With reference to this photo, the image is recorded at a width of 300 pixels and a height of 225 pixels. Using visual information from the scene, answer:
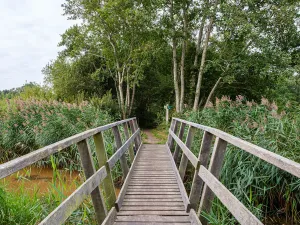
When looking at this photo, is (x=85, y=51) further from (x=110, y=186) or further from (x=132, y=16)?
(x=110, y=186)

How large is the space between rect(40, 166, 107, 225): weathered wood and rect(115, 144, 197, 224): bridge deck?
973 millimetres

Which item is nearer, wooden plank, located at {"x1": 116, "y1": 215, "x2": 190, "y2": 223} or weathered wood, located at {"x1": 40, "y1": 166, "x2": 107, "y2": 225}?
weathered wood, located at {"x1": 40, "y1": 166, "x2": 107, "y2": 225}

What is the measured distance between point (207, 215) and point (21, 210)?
2256 mm

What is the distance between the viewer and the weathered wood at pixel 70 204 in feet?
3.99

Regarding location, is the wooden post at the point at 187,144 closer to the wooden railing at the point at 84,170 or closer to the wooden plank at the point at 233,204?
the wooden railing at the point at 84,170

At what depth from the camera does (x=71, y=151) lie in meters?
5.79

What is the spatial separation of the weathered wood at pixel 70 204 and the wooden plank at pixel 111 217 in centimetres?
54

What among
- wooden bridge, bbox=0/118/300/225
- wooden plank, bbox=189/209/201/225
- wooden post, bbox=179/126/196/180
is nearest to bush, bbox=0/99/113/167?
wooden bridge, bbox=0/118/300/225

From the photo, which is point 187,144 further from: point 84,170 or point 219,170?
point 84,170

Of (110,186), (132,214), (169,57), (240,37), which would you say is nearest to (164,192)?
(132,214)

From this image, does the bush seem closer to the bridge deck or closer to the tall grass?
the bridge deck

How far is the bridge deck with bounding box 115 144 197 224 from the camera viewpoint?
2.63m

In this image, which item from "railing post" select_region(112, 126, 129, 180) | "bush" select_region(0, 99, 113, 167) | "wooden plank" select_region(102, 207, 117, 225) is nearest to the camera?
"wooden plank" select_region(102, 207, 117, 225)

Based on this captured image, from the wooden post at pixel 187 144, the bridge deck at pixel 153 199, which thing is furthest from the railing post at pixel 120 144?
the wooden post at pixel 187 144
